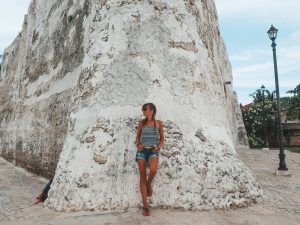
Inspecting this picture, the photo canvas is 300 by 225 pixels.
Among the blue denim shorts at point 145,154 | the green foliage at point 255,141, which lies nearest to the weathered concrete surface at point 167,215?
the blue denim shorts at point 145,154

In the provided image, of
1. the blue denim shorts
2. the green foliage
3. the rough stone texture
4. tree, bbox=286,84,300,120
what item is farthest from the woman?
the green foliage

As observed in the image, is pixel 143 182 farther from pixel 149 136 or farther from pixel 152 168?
pixel 149 136

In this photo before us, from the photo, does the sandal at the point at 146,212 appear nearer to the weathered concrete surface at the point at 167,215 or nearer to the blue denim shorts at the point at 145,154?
the weathered concrete surface at the point at 167,215

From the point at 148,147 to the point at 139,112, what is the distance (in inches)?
34.0

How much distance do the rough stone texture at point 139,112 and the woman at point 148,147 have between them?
0.31 meters

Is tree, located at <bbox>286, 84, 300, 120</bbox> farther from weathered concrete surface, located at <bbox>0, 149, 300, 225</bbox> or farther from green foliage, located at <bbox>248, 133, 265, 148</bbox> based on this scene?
weathered concrete surface, located at <bbox>0, 149, 300, 225</bbox>

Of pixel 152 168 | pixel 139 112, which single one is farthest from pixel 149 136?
pixel 139 112

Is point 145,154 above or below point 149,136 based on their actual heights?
below

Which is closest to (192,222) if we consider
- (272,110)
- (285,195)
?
(285,195)

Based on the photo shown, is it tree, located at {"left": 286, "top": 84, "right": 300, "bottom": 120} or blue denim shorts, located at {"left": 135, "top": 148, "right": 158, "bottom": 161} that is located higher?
tree, located at {"left": 286, "top": 84, "right": 300, "bottom": 120}

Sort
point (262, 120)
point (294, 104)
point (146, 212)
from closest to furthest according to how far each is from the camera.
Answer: point (146, 212), point (294, 104), point (262, 120)

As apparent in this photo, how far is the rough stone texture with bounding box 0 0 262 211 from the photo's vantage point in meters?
4.27

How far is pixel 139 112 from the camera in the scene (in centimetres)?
473

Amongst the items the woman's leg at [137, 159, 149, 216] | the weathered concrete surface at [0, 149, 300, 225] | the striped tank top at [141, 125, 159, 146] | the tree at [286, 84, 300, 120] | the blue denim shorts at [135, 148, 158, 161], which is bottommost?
the weathered concrete surface at [0, 149, 300, 225]
